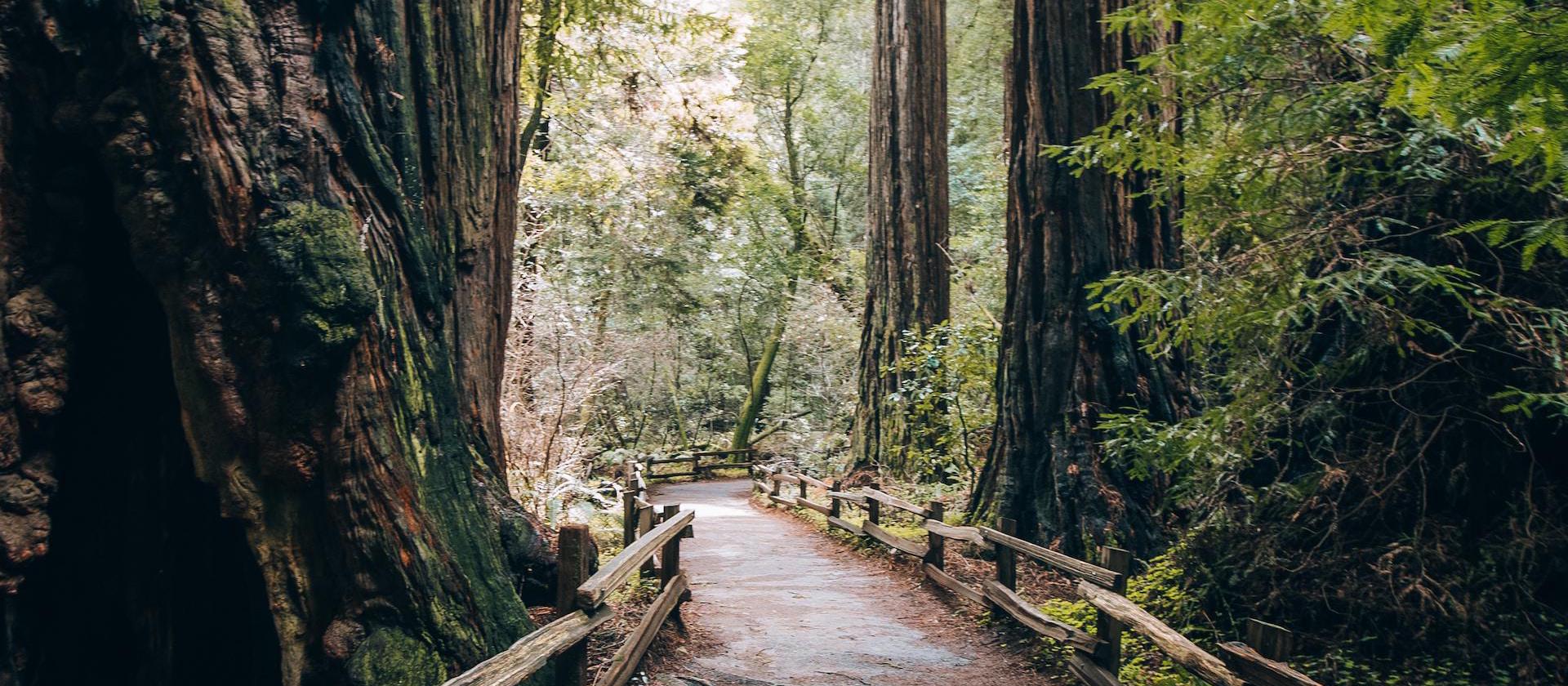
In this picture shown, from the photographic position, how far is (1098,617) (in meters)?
6.41

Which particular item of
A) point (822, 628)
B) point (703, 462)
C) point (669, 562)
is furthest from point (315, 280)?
point (703, 462)

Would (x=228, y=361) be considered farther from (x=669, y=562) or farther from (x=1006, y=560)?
(x=1006, y=560)

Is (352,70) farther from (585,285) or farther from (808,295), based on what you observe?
(808,295)

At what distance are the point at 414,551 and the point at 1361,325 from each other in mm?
5348

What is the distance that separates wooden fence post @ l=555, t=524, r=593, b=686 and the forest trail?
139cm

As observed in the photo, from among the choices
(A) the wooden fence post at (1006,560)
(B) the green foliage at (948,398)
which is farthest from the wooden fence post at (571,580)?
(B) the green foliage at (948,398)

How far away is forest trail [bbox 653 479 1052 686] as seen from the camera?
6.95 metres

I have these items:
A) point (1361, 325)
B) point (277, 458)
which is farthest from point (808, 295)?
point (277, 458)

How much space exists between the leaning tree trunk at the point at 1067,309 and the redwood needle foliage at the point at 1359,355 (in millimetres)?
1966

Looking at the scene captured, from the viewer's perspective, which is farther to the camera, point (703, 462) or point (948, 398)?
point (703, 462)

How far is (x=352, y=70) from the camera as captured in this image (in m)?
4.61

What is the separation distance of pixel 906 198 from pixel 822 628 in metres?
9.47

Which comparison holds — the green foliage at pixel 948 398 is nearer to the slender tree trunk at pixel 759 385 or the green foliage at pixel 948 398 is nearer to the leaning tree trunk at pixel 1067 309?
the leaning tree trunk at pixel 1067 309

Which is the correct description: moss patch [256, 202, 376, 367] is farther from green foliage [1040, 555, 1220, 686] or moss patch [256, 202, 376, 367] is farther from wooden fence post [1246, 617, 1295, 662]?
green foliage [1040, 555, 1220, 686]
